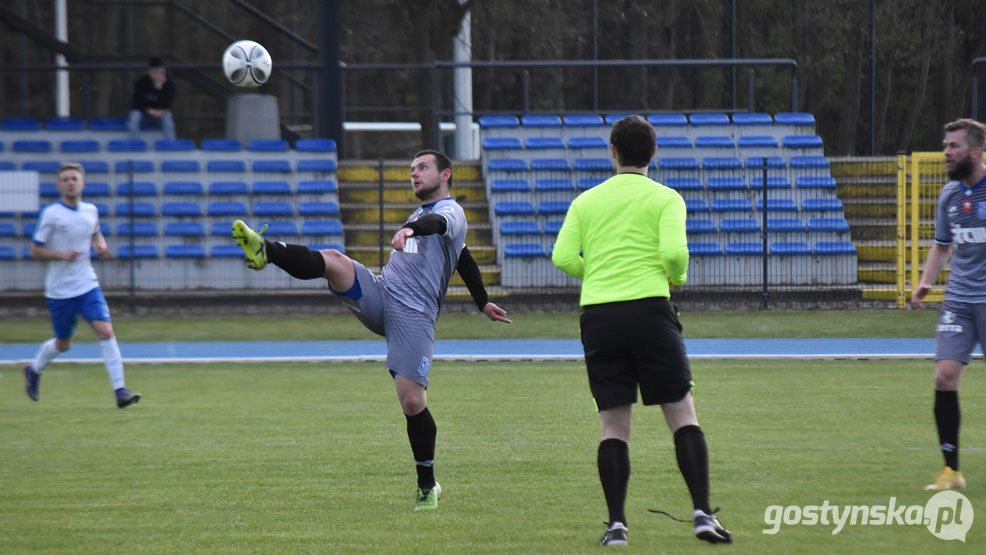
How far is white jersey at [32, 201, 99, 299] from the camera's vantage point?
1071cm

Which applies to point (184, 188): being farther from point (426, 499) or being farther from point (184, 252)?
point (426, 499)

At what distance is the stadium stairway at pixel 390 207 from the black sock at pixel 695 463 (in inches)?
558

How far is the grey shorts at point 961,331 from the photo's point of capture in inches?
270

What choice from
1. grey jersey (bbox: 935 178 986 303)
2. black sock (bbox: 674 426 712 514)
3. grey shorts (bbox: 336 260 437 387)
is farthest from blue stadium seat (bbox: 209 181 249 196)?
black sock (bbox: 674 426 712 514)

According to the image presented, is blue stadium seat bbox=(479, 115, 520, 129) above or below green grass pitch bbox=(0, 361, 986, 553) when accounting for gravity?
above

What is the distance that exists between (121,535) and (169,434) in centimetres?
327

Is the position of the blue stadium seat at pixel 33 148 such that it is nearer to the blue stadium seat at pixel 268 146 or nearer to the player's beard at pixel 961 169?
the blue stadium seat at pixel 268 146

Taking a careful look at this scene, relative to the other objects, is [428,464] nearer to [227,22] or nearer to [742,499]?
[742,499]

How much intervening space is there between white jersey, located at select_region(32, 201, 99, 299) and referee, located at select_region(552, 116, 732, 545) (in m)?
6.44

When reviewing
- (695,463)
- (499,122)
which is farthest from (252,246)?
(499,122)

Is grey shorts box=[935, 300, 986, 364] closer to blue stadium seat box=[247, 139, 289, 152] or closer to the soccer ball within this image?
the soccer ball

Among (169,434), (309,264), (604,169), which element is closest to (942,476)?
(309,264)

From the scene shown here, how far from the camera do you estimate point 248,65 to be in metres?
13.2

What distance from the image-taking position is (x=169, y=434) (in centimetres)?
921
